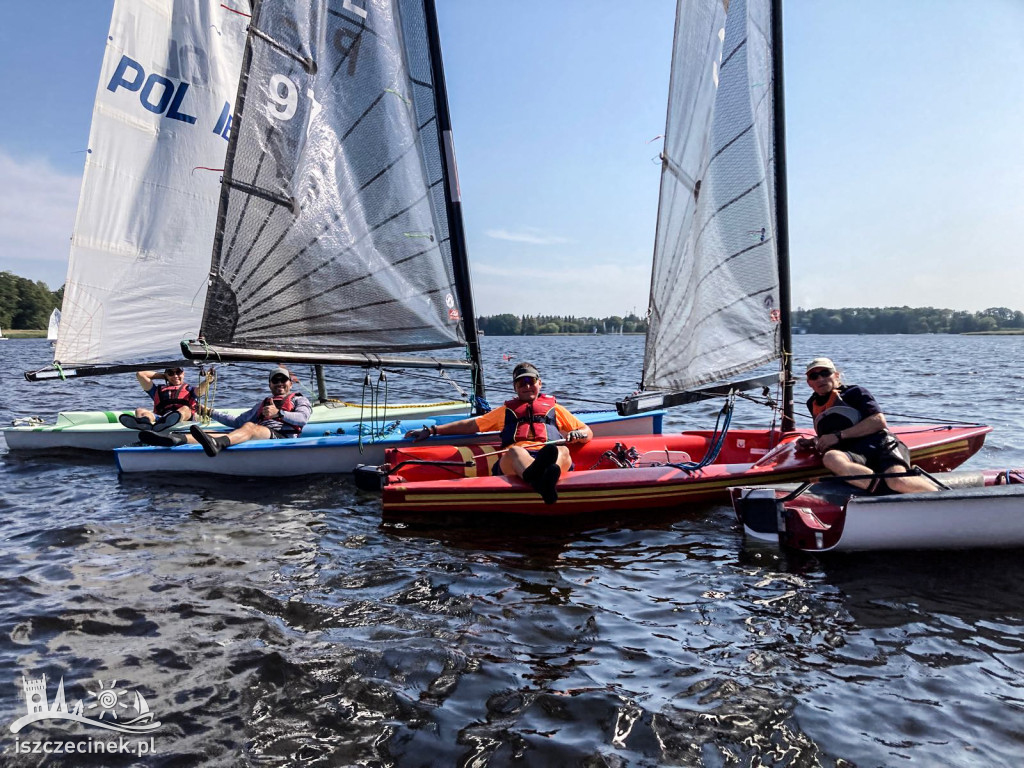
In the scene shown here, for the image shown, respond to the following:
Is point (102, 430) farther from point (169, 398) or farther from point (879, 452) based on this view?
point (879, 452)

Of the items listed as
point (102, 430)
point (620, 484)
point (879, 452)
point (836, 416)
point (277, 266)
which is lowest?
point (620, 484)

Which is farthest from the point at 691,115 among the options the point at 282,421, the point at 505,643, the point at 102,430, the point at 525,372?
the point at 102,430

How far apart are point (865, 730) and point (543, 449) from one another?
11.6 feet

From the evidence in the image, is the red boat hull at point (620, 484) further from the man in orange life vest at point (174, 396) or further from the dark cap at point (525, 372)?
the man in orange life vest at point (174, 396)

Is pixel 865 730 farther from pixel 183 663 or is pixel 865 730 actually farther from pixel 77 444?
pixel 77 444

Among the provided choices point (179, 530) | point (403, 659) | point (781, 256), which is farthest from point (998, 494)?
point (179, 530)

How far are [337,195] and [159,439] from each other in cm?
387

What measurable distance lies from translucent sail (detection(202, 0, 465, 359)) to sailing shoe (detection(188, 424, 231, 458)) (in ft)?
4.16

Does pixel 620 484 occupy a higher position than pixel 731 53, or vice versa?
pixel 731 53

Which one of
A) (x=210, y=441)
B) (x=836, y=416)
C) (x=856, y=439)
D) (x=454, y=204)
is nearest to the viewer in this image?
(x=856, y=439)

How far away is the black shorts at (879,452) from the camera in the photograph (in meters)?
5.91

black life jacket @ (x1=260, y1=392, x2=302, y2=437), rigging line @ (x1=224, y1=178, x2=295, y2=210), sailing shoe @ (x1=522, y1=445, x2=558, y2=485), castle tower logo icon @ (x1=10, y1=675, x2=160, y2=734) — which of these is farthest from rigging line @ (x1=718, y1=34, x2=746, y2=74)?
castle tower logo icon @ (x1=10, y1=675, x2=160, y2=734)

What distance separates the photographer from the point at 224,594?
4.86 m

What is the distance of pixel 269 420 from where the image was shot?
→ 9.36 meters
